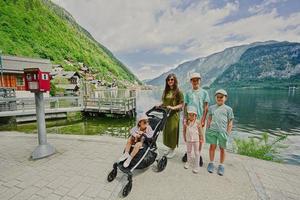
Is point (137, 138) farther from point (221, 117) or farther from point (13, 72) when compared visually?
point (13, 72)

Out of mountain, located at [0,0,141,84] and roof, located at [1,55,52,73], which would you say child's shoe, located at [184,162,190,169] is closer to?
roof, located at [1,55,52,73]

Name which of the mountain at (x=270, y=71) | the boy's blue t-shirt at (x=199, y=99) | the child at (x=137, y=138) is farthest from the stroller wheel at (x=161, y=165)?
the mountain at (x=270, y=71)

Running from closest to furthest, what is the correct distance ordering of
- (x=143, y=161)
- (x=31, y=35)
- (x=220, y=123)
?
(x=143, y=161) < (x=220, y=123) < (x=31, y=35)

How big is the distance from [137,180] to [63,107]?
14.1 meters

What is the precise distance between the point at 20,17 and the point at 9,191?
3200 inches

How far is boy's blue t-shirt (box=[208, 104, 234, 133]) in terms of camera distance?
327cm

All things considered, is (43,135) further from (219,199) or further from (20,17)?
(20,17)

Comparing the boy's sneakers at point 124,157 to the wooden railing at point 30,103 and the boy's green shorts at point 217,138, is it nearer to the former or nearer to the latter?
the boy's green shorts at point 217,138

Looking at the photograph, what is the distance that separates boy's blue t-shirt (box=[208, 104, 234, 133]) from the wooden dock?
12935 millimetres

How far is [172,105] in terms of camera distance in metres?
3.78

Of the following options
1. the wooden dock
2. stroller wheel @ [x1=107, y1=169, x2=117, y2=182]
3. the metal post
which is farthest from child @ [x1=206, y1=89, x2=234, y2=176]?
the wooden dock

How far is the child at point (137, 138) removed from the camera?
3037 mm

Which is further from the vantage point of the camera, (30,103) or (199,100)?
(30,103)

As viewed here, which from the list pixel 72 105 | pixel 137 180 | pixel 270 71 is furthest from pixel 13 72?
pixel 270 71
